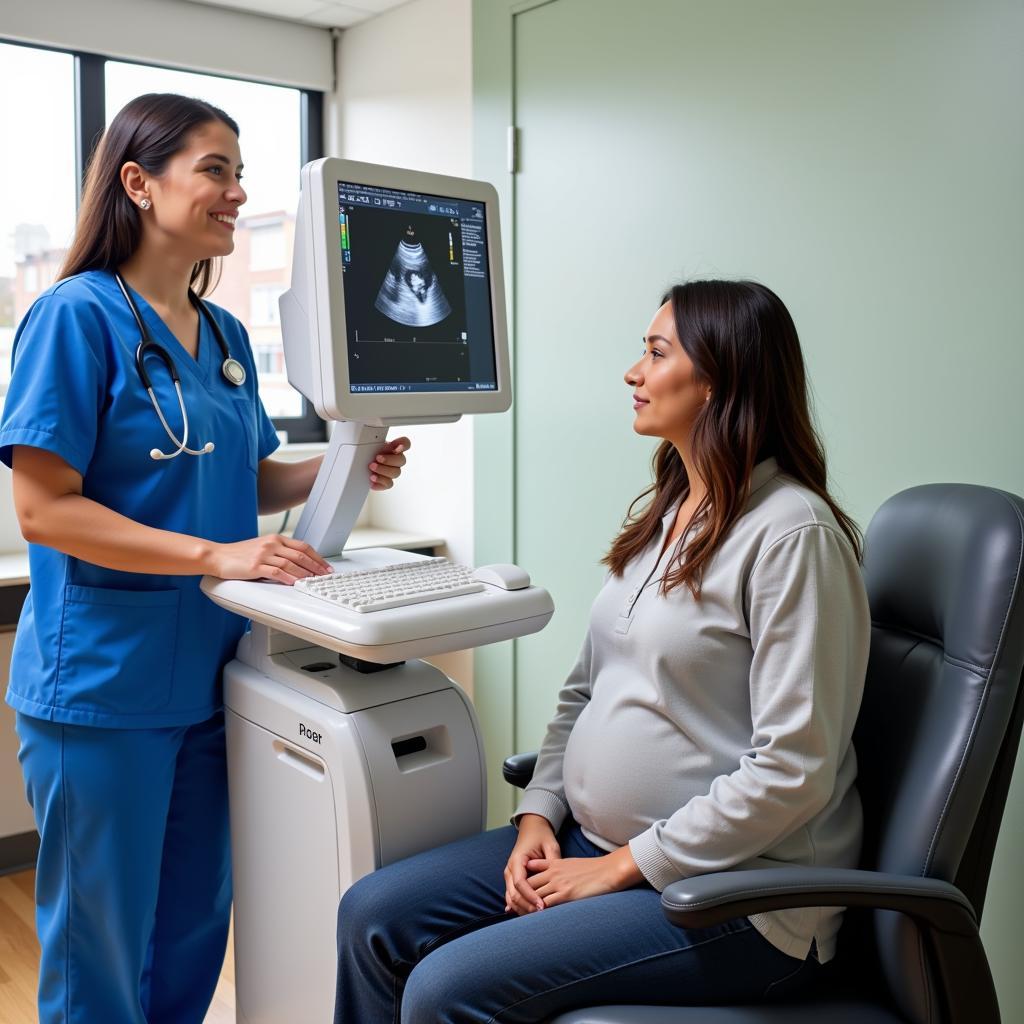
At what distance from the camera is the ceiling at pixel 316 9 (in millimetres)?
2916

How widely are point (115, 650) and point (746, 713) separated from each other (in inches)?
33.9

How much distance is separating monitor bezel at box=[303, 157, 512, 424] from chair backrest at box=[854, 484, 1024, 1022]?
63cm

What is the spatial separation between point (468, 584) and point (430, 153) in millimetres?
1727

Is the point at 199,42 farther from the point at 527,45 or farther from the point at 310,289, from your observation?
the point at 310,289

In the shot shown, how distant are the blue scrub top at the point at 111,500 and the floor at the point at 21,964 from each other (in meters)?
0.84

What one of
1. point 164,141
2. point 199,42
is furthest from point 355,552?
point 199,42

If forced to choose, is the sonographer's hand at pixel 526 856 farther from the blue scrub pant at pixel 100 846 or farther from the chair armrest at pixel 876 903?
the blue scrub pant at pixel 100 846

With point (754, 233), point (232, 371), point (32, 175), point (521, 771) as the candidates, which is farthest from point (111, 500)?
point (32, 175)

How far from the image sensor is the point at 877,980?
127 cm

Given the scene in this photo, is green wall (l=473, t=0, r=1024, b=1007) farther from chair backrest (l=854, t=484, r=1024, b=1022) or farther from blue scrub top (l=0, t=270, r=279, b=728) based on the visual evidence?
blue scrub top (l=0, t=270, r=279, b=728)

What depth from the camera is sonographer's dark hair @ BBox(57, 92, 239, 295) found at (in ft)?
5.21

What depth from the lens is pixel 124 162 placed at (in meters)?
1.61

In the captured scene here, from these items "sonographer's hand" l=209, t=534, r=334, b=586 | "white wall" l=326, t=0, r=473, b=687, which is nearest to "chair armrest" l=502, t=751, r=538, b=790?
"sonographer's hand" l=209, t=534, r=334, b=586

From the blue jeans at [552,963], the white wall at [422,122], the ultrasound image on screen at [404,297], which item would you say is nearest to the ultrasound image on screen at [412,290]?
the ultrasound image on screen at [404,297]
